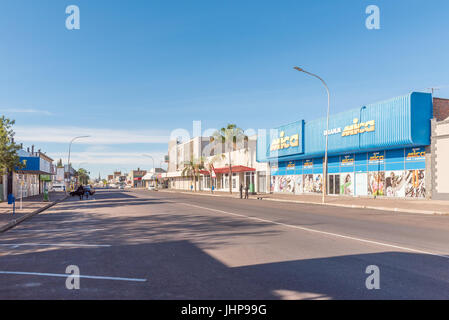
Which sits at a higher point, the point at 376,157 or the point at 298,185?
the point at 376,157

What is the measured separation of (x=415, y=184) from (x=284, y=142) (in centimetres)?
1902

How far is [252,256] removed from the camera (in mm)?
8211

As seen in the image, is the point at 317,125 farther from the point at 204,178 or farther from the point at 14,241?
the point at 204,178

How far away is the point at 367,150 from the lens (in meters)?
33.3

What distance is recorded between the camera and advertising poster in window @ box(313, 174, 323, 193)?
40.5 meters

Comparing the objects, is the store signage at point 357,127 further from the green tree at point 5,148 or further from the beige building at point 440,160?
the green tree at point 5,148

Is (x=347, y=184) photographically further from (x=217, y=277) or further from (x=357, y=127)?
(x=217, y=277)

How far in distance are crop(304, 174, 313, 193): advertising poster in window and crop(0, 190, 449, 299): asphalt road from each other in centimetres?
2935

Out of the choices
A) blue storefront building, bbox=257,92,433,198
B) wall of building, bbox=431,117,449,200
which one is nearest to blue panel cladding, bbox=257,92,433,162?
blue storefront building, bbox=257,92,433,198

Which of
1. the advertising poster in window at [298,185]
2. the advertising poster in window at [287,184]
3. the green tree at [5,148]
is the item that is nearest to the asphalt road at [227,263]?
the green tree at [5,148]

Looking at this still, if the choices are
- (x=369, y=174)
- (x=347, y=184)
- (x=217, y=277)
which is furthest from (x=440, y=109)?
(x=217, y=277)

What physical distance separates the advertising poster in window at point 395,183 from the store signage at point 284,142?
43.7 feet

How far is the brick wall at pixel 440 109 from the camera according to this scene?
29619 millimetres
